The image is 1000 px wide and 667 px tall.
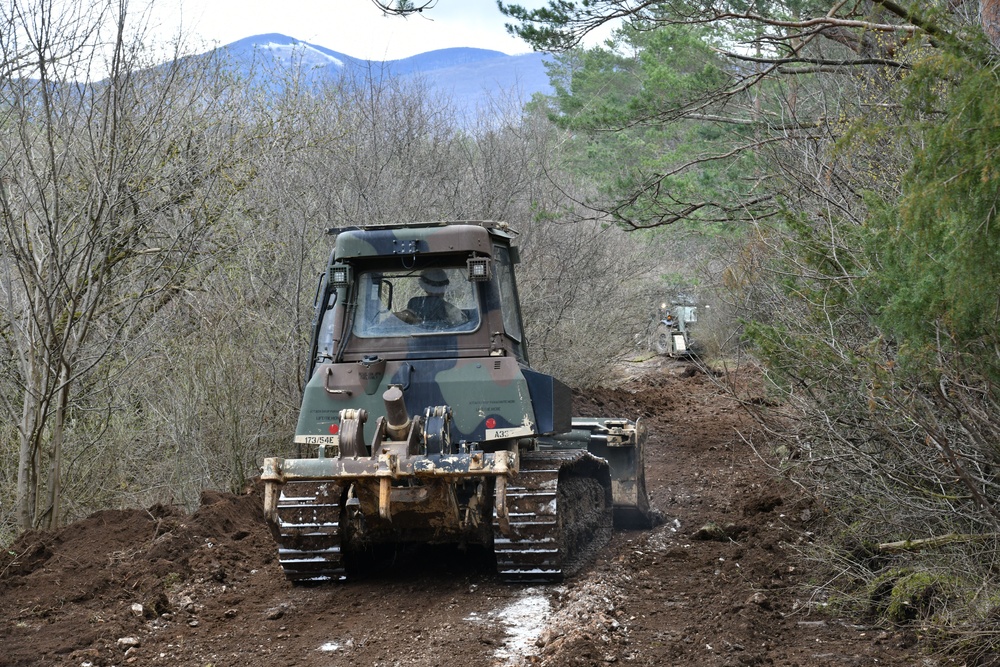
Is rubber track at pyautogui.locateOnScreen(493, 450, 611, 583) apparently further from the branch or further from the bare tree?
the bare tree

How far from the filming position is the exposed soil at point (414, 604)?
6.09 metres

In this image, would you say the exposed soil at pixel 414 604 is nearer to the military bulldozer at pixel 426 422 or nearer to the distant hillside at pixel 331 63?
the military bulldozer at pixel 426 422

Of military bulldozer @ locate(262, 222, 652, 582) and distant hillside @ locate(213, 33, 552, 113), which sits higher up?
distant hillside @ locate(213, 33, 552, 113)

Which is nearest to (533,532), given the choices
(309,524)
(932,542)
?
(309,524)

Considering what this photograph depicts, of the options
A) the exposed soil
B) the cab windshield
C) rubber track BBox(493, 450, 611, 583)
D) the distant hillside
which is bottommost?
the exposed soil

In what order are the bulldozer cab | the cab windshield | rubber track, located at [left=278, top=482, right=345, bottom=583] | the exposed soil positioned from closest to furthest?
the exposed soil
rubber track, located at [left=278, top=482, right=345, bottom=583]
the bulldozer cab
the cab windshield

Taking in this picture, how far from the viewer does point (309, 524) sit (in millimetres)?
7445

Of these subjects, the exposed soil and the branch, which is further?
the exposed soil

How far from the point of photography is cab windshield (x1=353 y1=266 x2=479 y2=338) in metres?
8.20

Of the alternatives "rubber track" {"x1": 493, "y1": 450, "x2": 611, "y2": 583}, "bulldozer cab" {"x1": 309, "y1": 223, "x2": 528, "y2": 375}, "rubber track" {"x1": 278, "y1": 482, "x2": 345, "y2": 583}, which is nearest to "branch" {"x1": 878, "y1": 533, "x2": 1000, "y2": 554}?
"rubber track" {"x1": 493, "y1": 450, "x2": 611, "y2": 583}

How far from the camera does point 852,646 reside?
603 cm

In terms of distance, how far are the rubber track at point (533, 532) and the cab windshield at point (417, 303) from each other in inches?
52.6

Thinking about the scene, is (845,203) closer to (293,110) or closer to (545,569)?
(545,569)

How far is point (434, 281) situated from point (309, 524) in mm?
2080
